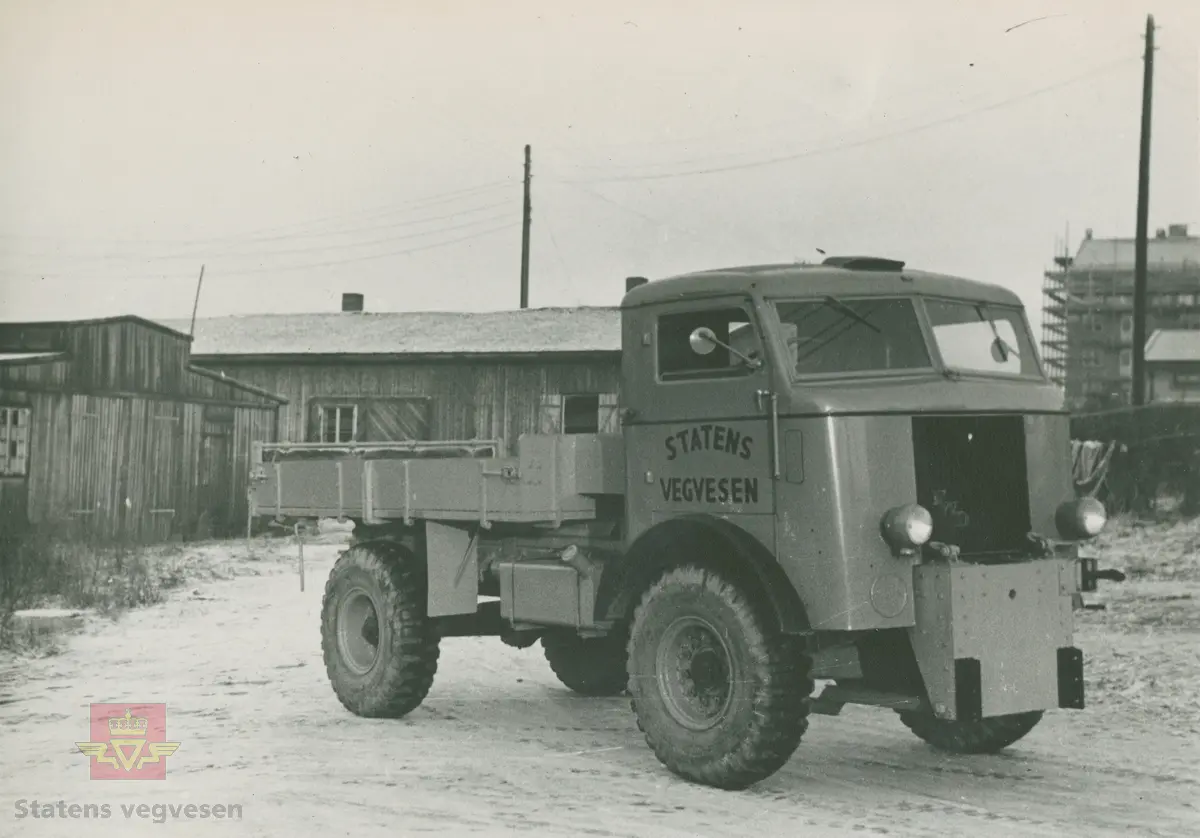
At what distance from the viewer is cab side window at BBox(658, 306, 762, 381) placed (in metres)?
7.30

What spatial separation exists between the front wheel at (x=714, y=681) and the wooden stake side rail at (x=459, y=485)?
3.29ft

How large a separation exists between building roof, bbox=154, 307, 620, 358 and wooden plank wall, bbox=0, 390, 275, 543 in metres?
2.56

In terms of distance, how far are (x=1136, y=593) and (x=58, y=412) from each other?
14907mm

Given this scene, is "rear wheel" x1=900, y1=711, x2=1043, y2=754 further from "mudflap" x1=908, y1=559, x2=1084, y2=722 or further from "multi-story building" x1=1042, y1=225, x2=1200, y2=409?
"multi-story building" x1=1042, y1=225, x2=1200, y2=409

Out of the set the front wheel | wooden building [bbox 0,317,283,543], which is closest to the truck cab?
the front wheel

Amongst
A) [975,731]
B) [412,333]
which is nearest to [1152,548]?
[975,731]

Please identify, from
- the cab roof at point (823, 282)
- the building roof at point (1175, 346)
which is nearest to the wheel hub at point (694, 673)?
the cab roof at point (823, 282)

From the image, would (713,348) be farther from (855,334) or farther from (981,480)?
(981,480)

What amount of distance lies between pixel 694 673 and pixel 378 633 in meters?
3.14

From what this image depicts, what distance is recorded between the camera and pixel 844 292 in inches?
290

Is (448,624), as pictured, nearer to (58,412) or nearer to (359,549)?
(359,549)

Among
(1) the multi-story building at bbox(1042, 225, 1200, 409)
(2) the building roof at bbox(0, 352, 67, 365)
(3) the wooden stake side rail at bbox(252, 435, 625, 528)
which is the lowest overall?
(3) the wooden stake side rail at bbox(252, 435, 625, 528)

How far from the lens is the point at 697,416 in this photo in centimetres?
743

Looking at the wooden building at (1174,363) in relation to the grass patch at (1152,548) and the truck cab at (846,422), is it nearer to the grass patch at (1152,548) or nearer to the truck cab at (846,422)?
the grass patch at (1152,548)
